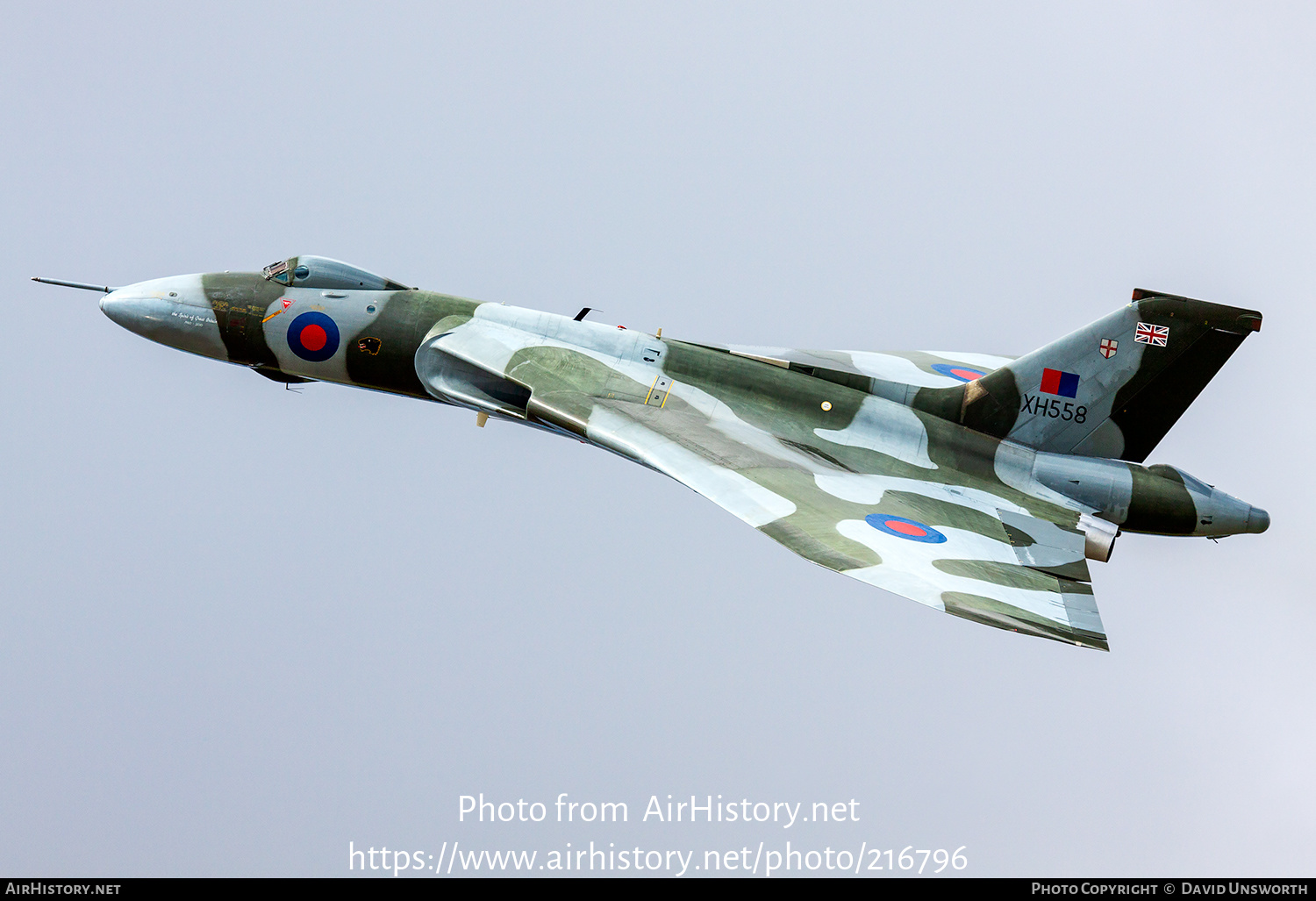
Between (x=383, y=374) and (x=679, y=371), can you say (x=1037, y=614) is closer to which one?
(x=679, y=371)

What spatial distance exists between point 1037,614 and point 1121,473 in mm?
6022

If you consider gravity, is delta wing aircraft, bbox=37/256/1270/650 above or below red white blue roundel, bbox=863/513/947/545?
above

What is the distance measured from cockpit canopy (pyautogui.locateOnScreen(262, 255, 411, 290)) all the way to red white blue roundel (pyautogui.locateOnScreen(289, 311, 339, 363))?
0.65 metres

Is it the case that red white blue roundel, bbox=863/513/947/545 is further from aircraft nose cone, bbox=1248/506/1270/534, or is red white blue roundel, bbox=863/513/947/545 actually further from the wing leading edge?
aircraft nose cone, bbox=1248/506/1270/534

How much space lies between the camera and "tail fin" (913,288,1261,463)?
65.2 feet

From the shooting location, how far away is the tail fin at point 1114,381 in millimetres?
19875

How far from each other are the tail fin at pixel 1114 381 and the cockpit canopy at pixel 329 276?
10.6 metres

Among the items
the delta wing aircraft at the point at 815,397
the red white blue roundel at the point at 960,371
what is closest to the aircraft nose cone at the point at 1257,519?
the delta wing aircraft at the point at 815,397

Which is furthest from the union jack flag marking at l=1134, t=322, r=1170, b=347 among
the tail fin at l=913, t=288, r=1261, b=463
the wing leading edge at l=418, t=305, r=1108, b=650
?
the wing leading edge at l=418, t=305, r=1108, b=650

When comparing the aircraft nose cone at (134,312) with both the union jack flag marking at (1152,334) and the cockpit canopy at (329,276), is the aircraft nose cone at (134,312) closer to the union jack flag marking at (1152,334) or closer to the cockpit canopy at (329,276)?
the cockpit canopy at (329,276)

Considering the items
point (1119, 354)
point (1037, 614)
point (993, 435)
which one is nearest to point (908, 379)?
point (993, 435)

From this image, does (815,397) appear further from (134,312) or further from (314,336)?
(134,312)

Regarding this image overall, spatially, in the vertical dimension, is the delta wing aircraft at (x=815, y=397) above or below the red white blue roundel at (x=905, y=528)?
above

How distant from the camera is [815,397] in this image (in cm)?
2047
